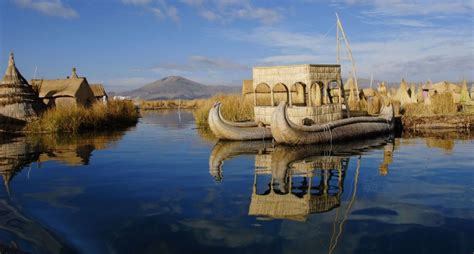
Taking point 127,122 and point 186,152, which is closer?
point 186,152

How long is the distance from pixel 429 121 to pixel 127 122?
17.9 meters

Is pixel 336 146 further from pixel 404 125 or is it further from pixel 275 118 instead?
pixel 404 125

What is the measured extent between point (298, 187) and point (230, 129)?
8311mm

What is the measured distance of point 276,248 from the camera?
5234 mm

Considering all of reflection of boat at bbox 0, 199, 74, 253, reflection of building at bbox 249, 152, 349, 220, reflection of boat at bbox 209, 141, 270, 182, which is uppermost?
reflection of boat at bbox 209, 141, 270, 182

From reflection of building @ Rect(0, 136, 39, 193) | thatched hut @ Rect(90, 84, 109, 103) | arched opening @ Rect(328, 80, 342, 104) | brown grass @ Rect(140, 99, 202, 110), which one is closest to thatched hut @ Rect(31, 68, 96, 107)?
reflection of building @ Rect(0, 136, 39, 193)

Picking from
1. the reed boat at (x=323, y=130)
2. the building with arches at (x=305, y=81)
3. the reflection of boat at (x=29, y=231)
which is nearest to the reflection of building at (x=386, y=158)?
the reed boat at (x=323, y=130)

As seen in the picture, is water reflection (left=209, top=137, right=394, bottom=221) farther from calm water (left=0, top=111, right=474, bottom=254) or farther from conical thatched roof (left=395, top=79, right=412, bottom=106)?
conical thatched roof (left=395, top=79, right=412, bottom=106)

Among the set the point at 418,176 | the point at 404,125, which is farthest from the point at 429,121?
the point at 418,176

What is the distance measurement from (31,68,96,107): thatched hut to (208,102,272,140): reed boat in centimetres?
1305

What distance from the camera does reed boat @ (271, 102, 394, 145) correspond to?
1398 centimetres

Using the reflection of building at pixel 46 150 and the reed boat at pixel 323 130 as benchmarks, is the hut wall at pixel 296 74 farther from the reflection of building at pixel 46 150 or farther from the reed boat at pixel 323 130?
the reflection of building at pixel 46 150

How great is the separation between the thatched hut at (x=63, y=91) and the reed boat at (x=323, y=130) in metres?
16.4

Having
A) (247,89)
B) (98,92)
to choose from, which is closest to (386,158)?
(247,89)
